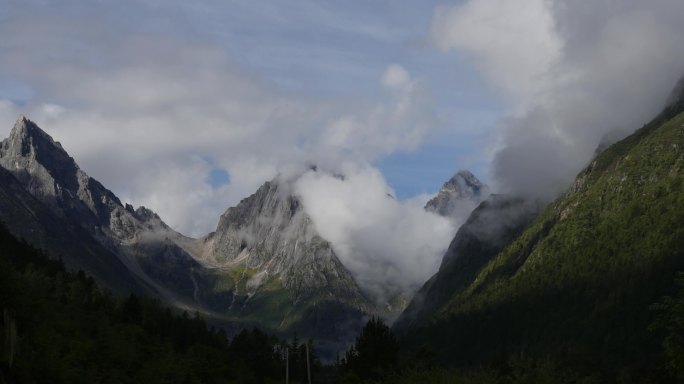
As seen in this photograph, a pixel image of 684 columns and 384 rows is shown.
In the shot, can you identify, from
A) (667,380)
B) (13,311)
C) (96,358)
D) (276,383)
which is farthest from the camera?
(276,383)

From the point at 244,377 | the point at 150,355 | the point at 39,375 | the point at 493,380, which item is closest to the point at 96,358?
the point at 39,375

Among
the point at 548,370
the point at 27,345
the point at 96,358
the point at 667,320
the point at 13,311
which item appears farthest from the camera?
the point at 96,358

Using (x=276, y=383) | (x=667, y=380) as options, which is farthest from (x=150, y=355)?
(x=667, y=380)

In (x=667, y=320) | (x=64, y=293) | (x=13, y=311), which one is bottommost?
(x=667, y=320)

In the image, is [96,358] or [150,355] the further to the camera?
[150,355]

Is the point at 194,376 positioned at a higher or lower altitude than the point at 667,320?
higher

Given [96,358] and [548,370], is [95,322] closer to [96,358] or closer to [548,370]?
[96,358]

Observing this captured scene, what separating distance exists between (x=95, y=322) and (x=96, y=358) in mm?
37411

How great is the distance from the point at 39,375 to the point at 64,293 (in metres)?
97.9

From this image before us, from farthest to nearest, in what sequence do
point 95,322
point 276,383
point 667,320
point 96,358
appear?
point 276,383 → point 95,322 → point 96,358 → point 667,320

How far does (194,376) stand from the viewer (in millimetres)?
124250

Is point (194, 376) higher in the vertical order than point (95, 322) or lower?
lower

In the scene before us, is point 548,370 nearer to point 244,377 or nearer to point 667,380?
point 667,380

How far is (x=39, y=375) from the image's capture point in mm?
80125
